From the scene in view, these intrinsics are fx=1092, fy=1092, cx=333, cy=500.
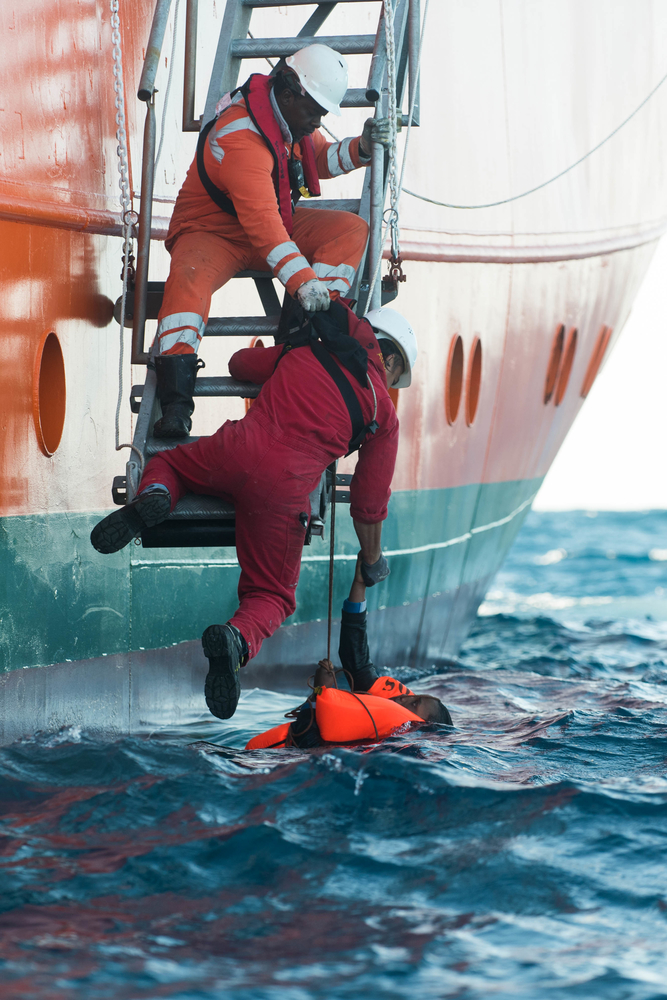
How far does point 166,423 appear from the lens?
421 centimetres

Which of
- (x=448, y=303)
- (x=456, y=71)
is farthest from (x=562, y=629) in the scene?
(x=456, y=71)

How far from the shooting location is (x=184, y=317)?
167 inches

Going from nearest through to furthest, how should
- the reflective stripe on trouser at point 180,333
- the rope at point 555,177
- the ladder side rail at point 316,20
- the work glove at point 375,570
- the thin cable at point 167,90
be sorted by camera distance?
the reflective stripe on trouser at point 180,333
the work glove at point 375,570
the thin cable at point 167,90
the ladder side rail at point 316,20
the rope at point 555,177

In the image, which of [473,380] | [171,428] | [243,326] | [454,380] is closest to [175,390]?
[171,428]

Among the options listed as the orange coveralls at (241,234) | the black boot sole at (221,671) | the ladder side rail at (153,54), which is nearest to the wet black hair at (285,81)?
the orange coveralls at (241,234)

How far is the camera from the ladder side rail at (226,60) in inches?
187

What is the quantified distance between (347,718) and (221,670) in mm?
835

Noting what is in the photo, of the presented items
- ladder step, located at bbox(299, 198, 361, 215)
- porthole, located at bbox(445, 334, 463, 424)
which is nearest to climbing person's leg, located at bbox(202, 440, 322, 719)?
ladder step, located at bbox(299, 198, 361, 215)

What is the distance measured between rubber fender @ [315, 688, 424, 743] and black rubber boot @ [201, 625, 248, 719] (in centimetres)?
70

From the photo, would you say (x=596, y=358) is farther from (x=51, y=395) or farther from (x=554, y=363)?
(x=51, y=395)

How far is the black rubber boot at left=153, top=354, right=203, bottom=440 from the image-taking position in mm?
4176

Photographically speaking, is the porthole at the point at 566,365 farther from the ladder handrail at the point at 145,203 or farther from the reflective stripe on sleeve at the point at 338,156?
the ladder handrail at the point at 145,203

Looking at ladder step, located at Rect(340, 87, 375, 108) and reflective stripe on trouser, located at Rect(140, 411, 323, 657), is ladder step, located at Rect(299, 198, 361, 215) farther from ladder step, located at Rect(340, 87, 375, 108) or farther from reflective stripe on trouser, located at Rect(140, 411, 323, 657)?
reflective stripe on trouser, located at Rect(140, 411, 323, 657)

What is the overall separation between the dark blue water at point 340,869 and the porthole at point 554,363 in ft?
16.9
